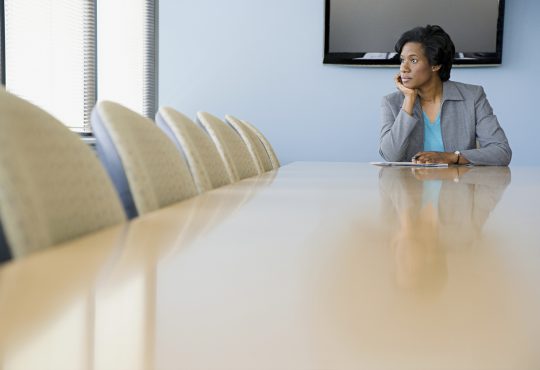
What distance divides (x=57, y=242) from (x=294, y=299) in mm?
492

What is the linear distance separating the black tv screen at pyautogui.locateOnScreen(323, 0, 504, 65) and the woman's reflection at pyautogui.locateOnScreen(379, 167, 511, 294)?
3.21m

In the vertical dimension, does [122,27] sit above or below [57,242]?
above

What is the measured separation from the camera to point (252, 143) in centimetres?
283

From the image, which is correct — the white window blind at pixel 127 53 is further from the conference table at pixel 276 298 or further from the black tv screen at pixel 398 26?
the conference table at pixel 276 298

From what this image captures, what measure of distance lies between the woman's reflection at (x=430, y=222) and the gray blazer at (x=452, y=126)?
137cm

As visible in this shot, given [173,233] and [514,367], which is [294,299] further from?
[173,233]

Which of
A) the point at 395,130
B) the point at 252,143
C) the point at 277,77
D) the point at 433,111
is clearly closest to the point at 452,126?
the point at 433,111

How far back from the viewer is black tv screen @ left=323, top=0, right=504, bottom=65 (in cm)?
444

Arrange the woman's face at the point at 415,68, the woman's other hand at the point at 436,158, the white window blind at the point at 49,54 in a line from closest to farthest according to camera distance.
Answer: the woman's other hand at the point at 436,158
the woman's face at the point at 415,68
the white window blind at the point at 49,54

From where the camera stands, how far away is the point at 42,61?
3.65 metres

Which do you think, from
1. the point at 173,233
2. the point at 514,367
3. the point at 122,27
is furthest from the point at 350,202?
the point at 122,27

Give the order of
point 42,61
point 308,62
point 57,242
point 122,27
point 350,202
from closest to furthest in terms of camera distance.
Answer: point 57,242, point 350,202, point 42,61, point 122,27, point 308,62

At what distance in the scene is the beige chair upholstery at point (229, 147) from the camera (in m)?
2.06

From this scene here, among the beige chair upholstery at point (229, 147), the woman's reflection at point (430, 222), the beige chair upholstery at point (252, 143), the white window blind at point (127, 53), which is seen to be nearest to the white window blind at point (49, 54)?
the white window blind at point (127, 53)
